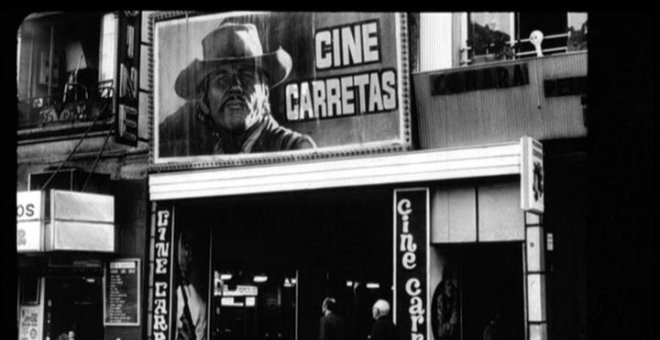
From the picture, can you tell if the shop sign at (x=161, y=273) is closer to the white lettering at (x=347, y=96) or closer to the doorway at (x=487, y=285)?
the white lettering at (x=347, y=96)

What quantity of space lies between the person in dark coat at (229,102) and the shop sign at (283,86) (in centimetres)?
Result: 2

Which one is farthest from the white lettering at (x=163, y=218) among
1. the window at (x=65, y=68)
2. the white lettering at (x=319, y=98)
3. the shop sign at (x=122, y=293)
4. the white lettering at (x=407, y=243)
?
the white lettering at (x=407, y=243)

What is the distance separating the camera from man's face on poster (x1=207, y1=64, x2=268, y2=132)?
A: 52.2 feet

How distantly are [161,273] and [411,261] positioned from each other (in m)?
5.08

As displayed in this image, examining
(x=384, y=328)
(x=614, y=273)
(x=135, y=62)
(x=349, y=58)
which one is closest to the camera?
(x=614, y=273)

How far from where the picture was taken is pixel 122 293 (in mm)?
17016

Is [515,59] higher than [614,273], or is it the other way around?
[515,59]

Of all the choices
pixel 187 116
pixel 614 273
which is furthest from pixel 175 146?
pixel 614 273

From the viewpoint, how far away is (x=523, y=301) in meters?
14.1

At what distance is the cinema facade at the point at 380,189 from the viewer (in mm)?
13562

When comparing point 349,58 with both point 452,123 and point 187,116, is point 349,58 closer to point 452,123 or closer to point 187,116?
point 452,123

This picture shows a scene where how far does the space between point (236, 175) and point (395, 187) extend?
3081 mm

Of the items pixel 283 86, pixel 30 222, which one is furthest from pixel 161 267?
pixel 283 86

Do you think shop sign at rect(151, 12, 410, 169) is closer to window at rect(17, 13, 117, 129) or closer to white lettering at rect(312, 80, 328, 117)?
white lettering at rect(312, 80, 328, 117)
